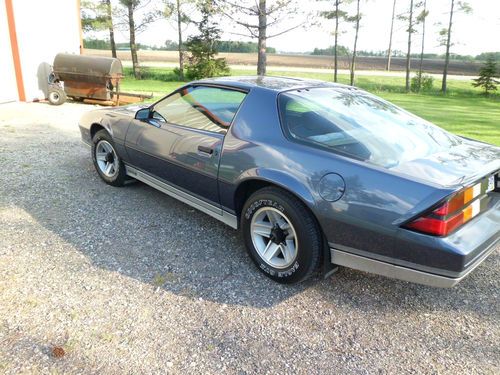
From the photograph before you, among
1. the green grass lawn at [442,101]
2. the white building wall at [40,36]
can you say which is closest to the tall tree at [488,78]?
the green grass lawn at [442,101]

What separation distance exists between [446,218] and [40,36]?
496 inches

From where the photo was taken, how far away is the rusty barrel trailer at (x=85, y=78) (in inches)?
444

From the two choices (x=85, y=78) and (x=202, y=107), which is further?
(x=85, y=78)

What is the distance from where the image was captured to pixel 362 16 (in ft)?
86.3

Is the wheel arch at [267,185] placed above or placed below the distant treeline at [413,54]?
below

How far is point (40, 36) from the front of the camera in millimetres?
11836

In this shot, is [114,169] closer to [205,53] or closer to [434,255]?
[434,255]

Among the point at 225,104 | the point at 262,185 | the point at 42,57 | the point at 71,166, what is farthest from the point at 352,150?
the point at 42,57

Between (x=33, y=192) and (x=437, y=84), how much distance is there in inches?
1118

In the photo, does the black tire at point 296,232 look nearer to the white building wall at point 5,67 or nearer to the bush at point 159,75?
the white building wall at point 5,67

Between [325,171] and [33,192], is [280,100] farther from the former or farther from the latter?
[33,192]

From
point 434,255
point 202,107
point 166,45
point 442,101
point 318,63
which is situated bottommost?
point 442,101

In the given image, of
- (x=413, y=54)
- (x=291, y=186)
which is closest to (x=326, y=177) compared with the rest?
(x=291, y=186)

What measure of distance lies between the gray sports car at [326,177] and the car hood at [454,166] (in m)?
0.01
